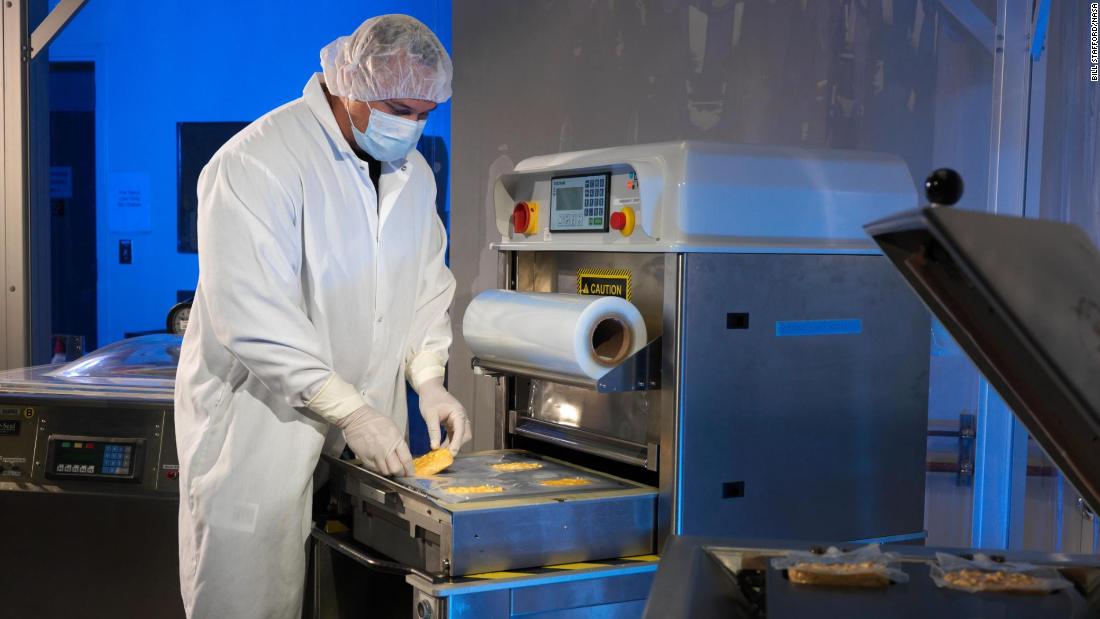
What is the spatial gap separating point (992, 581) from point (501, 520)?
783 millimetres

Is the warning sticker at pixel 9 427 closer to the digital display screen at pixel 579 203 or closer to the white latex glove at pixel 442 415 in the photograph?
the white latex glove at pixel 442 415

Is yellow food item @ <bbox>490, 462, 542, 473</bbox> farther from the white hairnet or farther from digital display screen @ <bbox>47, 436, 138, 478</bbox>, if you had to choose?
digital display screen @ <bbox>47, 436, 138, 478</bbox>

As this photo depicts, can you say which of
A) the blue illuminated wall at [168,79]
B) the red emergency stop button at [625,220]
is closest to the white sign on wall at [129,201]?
the blue illuminated wall at [168,79]

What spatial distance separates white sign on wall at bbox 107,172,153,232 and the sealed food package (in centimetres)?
346

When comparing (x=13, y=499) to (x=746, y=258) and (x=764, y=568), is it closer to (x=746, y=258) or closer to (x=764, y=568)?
(x=746, y=258)

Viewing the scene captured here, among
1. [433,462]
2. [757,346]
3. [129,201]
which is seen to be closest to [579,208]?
[757,346]

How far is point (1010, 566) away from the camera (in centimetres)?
108

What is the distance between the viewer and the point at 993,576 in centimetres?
105

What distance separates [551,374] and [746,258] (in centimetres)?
41

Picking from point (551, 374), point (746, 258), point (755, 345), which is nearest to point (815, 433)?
point (755, 345)

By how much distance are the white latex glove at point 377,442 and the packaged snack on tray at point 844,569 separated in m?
0.92

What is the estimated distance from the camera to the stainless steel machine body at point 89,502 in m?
2.48

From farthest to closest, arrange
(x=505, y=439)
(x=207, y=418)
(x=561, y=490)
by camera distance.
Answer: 1. (x=505, y=439)
2. (x=207, y=418)
3. (x=561, y=490)

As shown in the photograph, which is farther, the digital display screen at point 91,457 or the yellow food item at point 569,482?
the digital display screen at point 91,457
